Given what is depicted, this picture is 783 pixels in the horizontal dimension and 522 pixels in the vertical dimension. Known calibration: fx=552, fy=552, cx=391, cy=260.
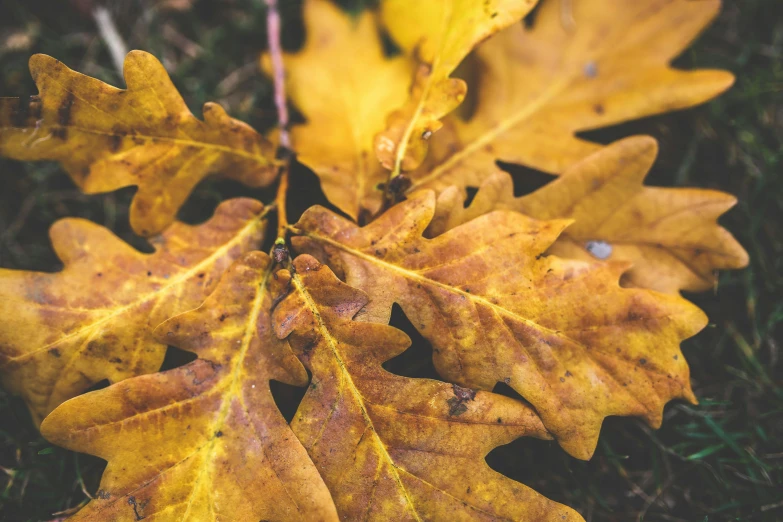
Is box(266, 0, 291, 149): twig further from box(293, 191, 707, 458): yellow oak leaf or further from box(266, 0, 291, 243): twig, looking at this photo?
box(293, 191, 707, 458): yellow oak leaf

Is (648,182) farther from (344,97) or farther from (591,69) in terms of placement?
(344,97)

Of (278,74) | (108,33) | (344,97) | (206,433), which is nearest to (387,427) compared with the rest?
(206,433)

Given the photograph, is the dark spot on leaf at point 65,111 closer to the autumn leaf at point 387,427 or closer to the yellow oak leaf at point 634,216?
the autumn leaf at point 387,427

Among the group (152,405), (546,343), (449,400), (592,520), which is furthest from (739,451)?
(152,405)

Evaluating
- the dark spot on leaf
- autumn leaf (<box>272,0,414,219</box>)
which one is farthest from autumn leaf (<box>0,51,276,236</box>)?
autumn leaf (<box>272,0,414,219</box>)

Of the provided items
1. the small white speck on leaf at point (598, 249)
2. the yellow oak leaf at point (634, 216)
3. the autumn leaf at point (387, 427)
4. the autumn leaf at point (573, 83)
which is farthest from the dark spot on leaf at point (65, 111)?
the small white speck on leaf at point (598, 249)
